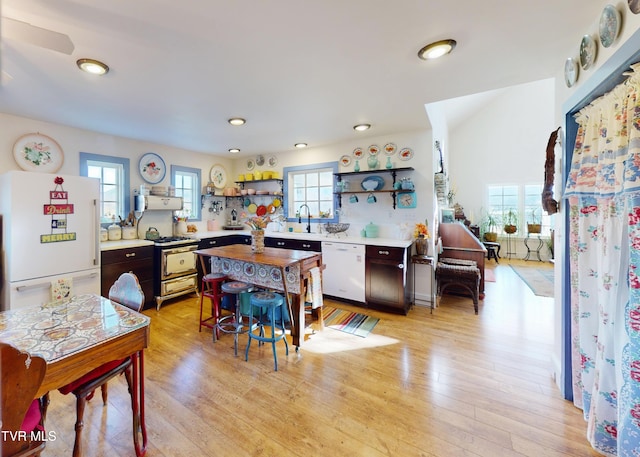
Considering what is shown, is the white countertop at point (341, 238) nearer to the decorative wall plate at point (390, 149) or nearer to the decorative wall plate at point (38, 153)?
the decorative wall plate at point (390, 149)

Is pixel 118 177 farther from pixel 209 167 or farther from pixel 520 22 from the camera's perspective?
pixel 520 22

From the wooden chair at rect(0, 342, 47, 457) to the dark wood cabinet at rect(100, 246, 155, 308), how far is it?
2550 mm

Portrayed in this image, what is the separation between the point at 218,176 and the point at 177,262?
6.73 ft

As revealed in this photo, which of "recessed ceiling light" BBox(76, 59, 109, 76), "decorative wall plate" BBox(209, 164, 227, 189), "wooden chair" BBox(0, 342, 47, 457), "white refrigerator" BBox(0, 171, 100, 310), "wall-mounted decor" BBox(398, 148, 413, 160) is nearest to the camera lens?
"wooden chair" BBox(0, 342, 47, 457)

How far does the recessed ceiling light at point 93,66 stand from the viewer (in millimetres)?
1806

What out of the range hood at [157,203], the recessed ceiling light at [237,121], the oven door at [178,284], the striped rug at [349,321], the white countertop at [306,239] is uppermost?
the recessed ceiling light at [237,121]

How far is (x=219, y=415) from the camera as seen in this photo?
5.54 ft

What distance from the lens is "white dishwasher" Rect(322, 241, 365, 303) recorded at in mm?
3502

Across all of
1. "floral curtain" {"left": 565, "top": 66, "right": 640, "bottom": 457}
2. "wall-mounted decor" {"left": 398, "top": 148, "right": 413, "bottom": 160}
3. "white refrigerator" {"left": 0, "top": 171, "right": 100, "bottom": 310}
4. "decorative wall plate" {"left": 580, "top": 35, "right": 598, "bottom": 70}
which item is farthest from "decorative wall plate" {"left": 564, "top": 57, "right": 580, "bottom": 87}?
"white refrigerator" {"left": 0, "top": 171, "right": 100, "bottom": 310}

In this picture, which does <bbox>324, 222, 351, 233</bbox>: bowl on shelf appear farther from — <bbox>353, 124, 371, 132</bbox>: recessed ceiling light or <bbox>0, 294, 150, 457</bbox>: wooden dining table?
<bbox>0, 294, 150, 457</bbox>: wooden dining table

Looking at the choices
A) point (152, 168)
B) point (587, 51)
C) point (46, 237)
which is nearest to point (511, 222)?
point (587, 51)

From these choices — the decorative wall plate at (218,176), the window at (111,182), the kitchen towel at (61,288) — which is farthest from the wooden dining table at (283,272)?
the decorative wall plate at (218,176)

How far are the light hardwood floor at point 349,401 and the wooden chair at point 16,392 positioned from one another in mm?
665

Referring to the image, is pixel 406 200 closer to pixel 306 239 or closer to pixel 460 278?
pixel 460 278
